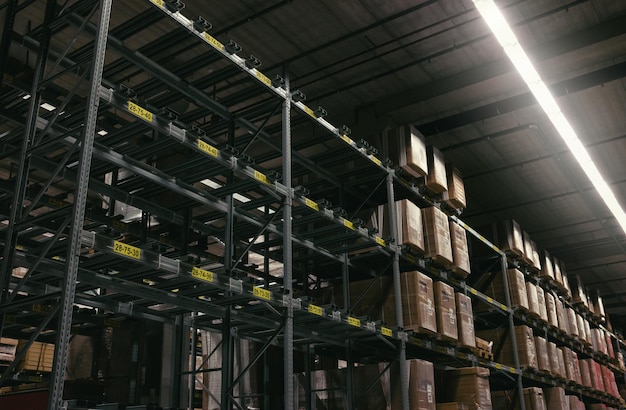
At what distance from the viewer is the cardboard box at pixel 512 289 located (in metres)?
12.8

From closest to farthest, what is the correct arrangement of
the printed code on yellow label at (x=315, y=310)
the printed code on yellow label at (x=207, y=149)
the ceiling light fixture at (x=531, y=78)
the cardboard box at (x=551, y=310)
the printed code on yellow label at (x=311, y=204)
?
the printed code on yellow label at (x=207, y=149) < the printed code on yellow label at (x=315, y=310) < the ceiling light fixture at (x=531, y=78) < the printed code on yellow label at (x=311, y=204) < the cardboard box at (x=551, y=310)

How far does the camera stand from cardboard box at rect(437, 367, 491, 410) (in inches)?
387

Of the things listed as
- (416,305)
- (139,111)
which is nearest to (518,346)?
(416,305)

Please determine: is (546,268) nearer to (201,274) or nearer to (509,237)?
(509,237)

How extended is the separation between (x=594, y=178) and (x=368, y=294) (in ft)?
15.7

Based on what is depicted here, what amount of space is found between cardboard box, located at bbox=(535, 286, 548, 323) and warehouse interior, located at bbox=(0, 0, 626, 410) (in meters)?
0.59

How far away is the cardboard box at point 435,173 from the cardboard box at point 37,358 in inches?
267

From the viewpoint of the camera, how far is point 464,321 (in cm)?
1044

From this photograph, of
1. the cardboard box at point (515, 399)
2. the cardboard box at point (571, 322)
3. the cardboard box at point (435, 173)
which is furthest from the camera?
the cardboard box at point (571, 322)

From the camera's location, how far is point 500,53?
1024 cm

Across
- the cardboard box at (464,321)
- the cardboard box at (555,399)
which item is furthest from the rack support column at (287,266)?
the cardboard box at (555,399)

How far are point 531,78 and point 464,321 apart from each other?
406cm

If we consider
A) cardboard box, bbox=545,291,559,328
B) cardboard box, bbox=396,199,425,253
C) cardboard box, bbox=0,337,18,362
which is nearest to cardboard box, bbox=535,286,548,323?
cardboard box, bbox=545,291,559,328

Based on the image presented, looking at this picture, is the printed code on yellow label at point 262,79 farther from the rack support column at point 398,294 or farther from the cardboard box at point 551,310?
the cardboard box at point 551,310
